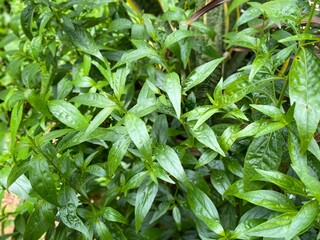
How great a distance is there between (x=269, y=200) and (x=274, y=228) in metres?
0.07

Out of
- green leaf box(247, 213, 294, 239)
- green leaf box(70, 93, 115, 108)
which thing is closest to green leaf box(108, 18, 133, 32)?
green leaf box(70, 93, 115, 108)

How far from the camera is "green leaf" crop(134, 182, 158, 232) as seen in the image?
1061 mm

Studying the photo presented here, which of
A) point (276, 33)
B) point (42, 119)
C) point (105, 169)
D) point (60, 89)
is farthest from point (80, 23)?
point (276, 33)

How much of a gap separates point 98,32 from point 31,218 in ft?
2.12

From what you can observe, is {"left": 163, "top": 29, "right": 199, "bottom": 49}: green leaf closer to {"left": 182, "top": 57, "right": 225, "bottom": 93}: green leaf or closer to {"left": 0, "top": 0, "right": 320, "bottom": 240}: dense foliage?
{"left": 0, "top": 0, "right": 320, "bottom": 240}: dense foliage

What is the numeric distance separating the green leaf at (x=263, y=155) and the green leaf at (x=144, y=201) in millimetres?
232

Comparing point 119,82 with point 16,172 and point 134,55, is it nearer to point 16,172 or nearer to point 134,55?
point 134,55

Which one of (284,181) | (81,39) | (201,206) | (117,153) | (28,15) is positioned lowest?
(201,206)

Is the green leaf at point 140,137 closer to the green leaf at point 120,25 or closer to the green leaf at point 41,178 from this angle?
the green leaf at point 41,178

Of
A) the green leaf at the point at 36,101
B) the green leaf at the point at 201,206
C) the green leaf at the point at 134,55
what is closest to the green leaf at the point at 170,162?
the green leaf at the point at 201,206

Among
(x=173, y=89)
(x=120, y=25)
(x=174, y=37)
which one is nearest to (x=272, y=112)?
(x=173, y=89)

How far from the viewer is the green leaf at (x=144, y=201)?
1061 millimetres

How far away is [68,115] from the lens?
112cm

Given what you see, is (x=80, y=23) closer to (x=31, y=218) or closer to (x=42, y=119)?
(x=42, y=119)
